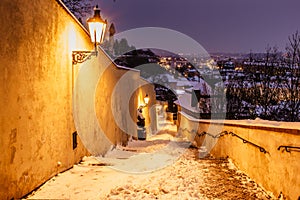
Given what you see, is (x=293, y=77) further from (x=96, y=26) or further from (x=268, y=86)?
(x=96, y=26)

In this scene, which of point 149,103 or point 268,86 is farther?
point 149,103

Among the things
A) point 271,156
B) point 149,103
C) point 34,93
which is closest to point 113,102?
point 34,93

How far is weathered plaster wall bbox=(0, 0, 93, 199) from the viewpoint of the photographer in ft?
11.4

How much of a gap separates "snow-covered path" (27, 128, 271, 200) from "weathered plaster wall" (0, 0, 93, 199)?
345mm

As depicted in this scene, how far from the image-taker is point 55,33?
5117 mm

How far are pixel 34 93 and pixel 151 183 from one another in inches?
89.4

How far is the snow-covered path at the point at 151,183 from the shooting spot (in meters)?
4.37

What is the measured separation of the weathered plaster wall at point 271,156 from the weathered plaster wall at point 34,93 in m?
3.29

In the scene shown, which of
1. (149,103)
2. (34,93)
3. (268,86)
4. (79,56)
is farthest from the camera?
(149,103)

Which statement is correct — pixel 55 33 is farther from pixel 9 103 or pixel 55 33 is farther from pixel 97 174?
pixel 97 174

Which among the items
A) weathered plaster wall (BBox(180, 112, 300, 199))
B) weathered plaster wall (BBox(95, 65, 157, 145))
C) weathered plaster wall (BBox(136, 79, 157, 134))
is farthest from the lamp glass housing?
weathered plaster wall (BBox(136, 79, 157, 134))

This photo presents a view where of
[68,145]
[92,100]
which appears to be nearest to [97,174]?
[68,145]

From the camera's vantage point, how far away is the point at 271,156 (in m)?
4.51

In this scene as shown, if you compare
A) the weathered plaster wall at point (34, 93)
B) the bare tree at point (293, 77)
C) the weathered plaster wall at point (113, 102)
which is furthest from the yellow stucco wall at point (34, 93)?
the bare tree at point (293, 77)
